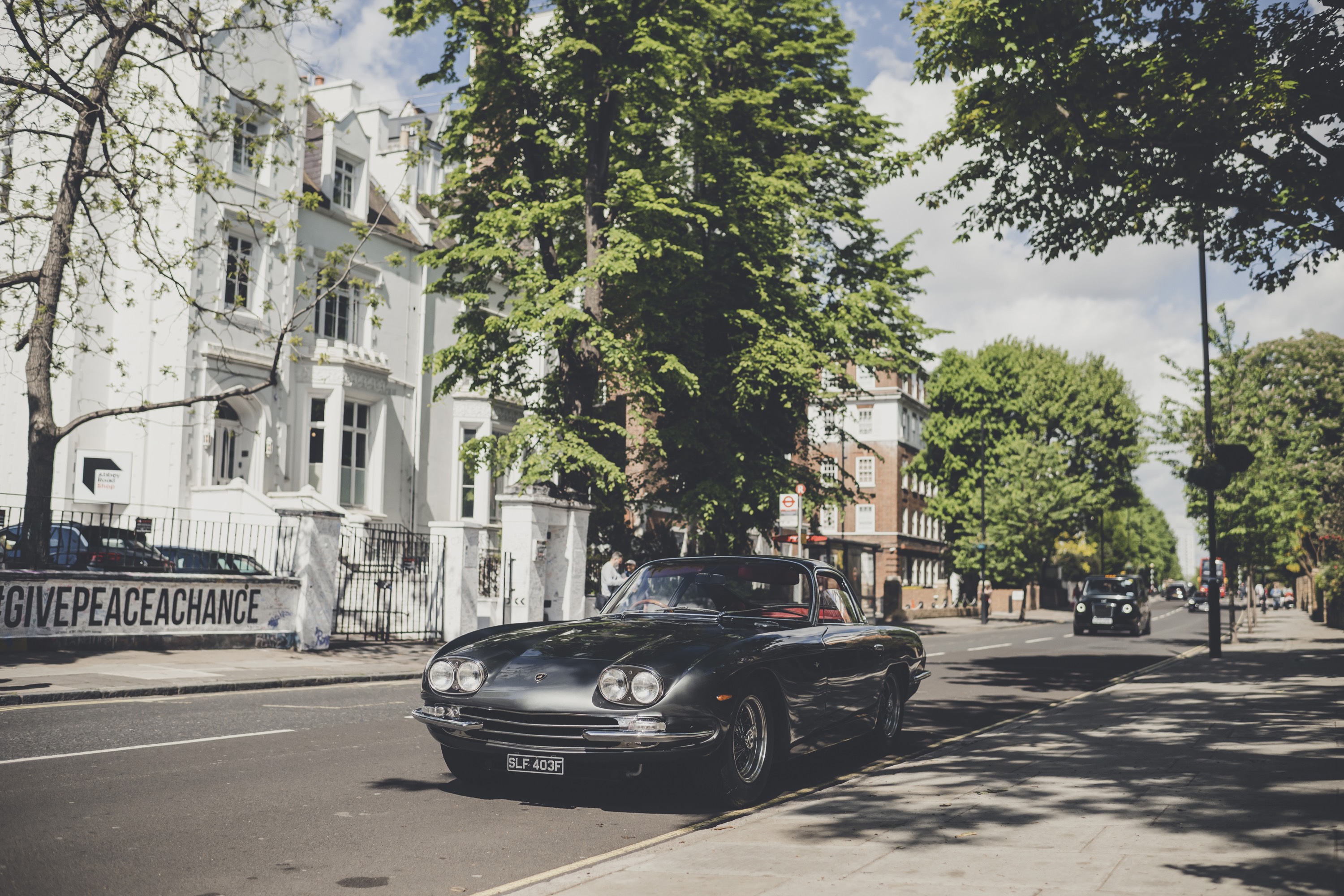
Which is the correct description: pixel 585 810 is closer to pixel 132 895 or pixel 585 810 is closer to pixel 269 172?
pixel 132 895

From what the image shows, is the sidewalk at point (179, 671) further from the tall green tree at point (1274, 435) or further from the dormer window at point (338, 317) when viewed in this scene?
the tall green tree at point (1274, 435)

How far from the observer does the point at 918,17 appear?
1678 cm

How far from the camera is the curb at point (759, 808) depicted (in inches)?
191

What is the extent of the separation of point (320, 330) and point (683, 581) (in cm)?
2614

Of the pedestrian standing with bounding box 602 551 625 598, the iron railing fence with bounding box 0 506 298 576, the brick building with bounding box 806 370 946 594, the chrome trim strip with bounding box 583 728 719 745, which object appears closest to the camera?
the chrome trim strip with bounding box 583 728 719 745

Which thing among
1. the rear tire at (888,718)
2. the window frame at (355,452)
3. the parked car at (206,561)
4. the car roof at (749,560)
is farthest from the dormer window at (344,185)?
the rear tire at (888,718)

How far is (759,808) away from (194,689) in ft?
29.2

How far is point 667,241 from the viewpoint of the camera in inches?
891

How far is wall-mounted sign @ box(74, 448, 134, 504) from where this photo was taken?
1984 centimetres

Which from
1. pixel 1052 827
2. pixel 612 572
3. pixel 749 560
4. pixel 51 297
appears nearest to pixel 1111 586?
pixel 612 572

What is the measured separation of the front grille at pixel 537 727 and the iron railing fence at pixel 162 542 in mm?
12155

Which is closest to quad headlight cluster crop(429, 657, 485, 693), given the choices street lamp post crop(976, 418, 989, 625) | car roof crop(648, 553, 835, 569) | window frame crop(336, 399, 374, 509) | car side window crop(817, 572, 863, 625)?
car roof crop(648, 553, 835, 569)

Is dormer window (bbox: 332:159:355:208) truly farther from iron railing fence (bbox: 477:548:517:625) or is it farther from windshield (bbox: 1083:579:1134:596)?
windshield (bbox: 1083:579:1134:596)

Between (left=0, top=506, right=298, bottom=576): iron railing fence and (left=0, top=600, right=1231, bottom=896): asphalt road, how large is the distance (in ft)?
18.8
